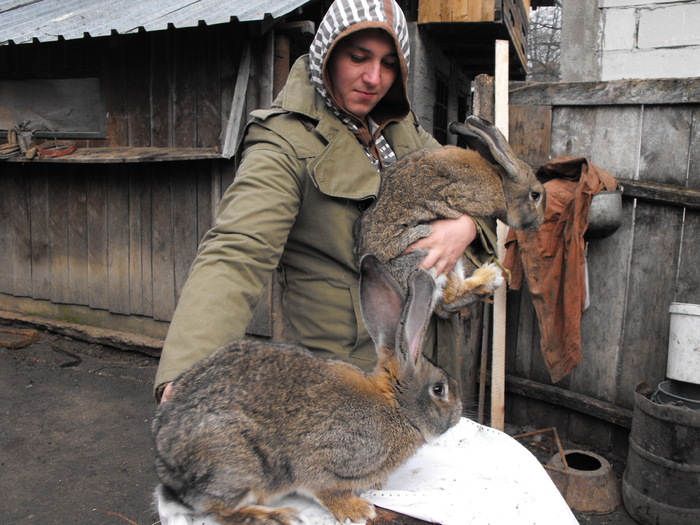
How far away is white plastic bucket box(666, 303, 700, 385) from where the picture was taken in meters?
4.26

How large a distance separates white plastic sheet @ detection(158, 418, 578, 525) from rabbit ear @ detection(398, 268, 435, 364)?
0.42 meters

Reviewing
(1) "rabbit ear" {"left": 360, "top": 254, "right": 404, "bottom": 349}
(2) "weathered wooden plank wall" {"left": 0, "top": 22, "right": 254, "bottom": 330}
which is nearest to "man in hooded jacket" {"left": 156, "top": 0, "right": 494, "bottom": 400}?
(1) "rabbit ear" {"left": 360, "top": 254, "right": 404, "bottom": 349}

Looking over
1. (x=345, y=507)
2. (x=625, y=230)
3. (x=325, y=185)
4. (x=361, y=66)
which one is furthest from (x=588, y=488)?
(x=361, y=66)

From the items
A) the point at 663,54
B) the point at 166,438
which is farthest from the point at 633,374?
the point at 166,438

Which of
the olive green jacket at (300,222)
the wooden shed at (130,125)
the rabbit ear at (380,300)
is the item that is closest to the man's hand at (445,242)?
the olive green jacket at (300,222)

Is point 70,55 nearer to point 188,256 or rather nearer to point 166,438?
point 188,256

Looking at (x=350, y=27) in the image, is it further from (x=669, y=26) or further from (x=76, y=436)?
(x=669, y=26)

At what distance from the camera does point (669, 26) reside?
6.16 meters

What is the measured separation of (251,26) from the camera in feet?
18.5

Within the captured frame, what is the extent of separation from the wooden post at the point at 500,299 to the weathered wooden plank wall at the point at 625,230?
555 millimetres

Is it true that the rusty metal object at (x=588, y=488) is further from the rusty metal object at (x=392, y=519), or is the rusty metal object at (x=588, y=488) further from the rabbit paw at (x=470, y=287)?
the rusty metal object at (x=392, y=519)

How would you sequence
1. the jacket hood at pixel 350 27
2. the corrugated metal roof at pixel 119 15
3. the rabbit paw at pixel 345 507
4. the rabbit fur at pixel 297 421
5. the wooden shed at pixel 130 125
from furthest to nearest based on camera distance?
the wooden shed at pixel 130 125 < the corrugated metal roof at pixel 119 15 < the jacket hood at pixel 350 27 < the rabbit paw at pixel 345 507 < the rabbit fur at pixel 297 421

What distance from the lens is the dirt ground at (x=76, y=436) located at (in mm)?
4387

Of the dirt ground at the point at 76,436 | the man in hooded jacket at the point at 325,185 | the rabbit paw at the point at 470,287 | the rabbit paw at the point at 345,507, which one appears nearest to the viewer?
the rabbit paw at the point at 345,507
